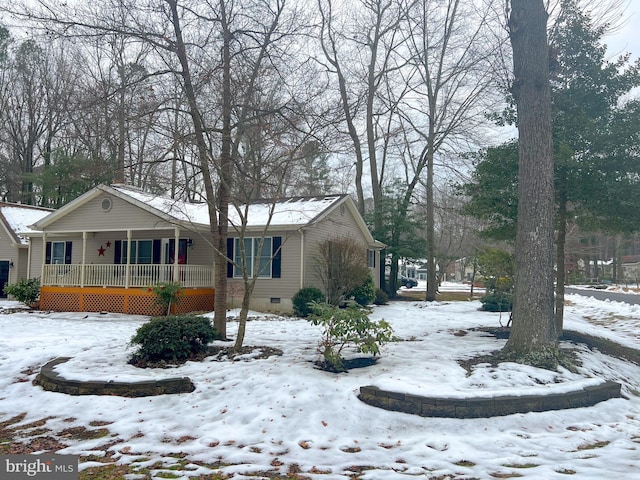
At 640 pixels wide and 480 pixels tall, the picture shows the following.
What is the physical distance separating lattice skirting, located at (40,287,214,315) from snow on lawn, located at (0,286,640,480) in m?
6.92

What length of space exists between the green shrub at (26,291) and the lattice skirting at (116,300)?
34 centimetres

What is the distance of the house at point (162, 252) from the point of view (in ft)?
52.1

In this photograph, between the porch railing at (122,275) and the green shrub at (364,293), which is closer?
the porch railing at (122,275)

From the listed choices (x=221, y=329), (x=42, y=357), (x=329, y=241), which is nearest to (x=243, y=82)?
(x=221, y=329)

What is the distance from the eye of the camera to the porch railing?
15.9 metres

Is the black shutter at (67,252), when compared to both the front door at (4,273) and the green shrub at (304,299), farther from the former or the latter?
the green shrub at (304,299)

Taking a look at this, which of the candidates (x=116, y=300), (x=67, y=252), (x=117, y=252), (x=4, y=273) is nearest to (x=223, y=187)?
(x=116, y=300)

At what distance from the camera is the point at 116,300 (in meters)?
16.1

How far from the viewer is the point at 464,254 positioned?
5075 centimetres

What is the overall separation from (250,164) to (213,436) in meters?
4.97

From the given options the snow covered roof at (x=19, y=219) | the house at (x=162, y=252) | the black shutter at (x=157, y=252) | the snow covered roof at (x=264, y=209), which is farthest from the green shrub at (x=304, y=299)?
the snow covered roof at (x=19, y=219)

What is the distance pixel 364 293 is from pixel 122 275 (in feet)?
28.0

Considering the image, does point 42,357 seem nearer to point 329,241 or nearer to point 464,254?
point 329,241

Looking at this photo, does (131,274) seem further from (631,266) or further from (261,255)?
(631,266)
